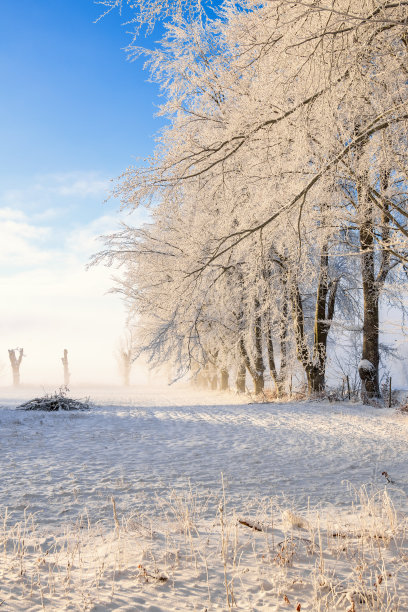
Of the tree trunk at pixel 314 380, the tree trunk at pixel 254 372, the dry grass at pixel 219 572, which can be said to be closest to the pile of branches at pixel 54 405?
the tree trunk at pixel 254 372

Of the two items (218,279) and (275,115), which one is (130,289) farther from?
(275,115)

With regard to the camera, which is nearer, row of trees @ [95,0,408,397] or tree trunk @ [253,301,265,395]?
row of trees @ [95,0,408,397]

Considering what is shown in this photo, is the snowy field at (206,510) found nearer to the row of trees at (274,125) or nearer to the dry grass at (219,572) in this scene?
the dry grass at (219,572)

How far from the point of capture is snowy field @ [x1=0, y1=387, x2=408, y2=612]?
2.92 metres

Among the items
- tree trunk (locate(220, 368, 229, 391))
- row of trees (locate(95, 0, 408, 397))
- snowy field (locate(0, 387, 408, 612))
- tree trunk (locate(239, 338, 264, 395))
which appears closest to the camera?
snowy field (locate(0, 387, 408, 612))

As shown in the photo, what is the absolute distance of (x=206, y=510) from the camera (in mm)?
5656

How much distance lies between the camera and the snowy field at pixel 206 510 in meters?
2.92

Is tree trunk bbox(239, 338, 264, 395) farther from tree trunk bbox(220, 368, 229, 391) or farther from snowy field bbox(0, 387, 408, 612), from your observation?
tree trunk bbox(220, 368, 229, 391)

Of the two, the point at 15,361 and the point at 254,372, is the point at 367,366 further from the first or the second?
the point at 15,361

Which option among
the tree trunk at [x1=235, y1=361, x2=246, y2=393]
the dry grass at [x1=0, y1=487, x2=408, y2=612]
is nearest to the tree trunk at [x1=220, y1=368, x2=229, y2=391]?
the tree trunk at [x1=235, y1=361, x2=246, y2=393]

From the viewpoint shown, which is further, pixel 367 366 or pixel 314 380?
pixel 314 380

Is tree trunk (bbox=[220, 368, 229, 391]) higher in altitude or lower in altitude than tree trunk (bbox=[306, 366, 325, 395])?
lower

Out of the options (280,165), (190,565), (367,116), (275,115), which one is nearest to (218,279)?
(280,165)

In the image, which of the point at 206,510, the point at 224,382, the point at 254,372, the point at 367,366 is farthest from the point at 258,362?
the point at 206,510
